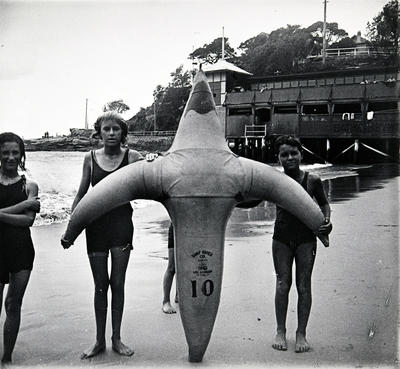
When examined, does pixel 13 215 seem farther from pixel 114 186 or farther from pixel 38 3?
pixel 38 3

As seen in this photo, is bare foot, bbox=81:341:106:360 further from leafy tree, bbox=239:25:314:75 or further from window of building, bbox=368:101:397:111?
leafy tree, bbox=239:25:314:75

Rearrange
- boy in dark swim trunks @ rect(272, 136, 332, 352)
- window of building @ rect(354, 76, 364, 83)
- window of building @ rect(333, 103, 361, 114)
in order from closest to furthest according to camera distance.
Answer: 1. boy in dark swim trunks @ rect(272, 136, 332, 352)
2. window of building @ rect(333, 103, 361, 114)
3. window of building @ rect(354, 76, 364, 83)

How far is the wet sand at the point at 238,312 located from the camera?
357 centimetres

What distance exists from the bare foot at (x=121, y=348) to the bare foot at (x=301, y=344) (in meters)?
1.32

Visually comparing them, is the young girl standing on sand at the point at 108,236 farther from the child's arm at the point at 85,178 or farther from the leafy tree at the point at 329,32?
the leafy tree at the point at 329,32

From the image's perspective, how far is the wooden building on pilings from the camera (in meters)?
33.6

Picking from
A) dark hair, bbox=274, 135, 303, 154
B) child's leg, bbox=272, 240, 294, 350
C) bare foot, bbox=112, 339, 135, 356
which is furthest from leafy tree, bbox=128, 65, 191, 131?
bare foot, bbox=112, 339, 135, 356

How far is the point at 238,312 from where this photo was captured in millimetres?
4562

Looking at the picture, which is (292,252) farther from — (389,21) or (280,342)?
(389,21)

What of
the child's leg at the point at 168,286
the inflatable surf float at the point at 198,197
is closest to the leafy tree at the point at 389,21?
the inflatable surf float at the point at 198,197

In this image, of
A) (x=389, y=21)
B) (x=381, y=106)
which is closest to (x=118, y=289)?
(x=389, y=21)

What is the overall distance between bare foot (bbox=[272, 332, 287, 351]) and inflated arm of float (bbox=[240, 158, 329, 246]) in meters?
1.06

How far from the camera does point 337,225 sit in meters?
9.45

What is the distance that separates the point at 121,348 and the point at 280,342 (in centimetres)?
129
